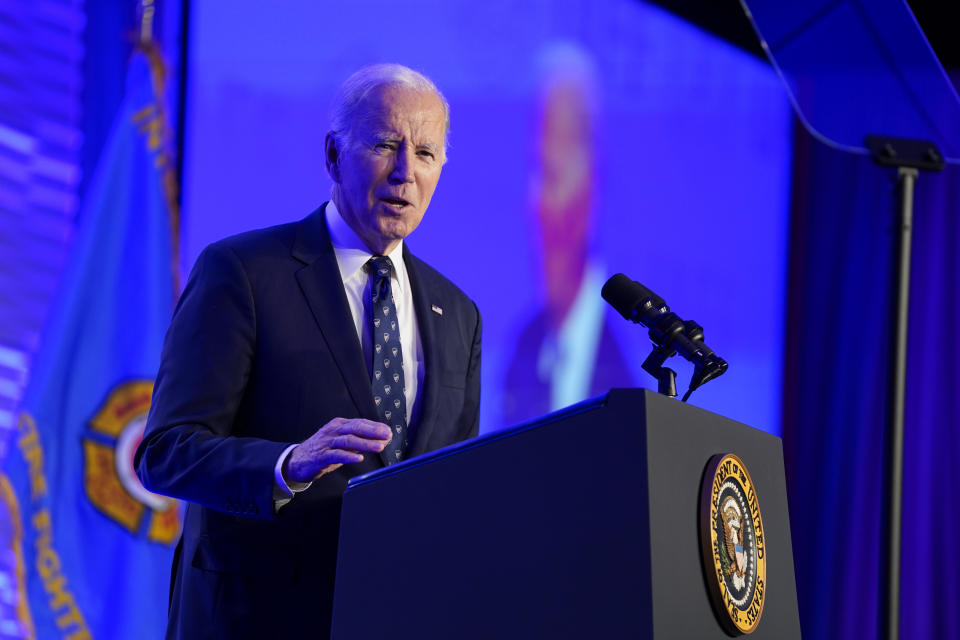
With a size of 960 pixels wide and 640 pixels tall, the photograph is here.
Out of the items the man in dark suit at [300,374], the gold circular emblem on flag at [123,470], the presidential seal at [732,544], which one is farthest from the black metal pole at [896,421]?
the gold circular emblem on flag at [123,470]

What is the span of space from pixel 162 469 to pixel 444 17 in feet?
6.97

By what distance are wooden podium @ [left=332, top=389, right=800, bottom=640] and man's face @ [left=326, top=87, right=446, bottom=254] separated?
25.2 inches

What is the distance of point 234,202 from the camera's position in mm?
2773

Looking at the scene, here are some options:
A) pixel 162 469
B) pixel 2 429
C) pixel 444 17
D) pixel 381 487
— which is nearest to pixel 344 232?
pixel 162 469

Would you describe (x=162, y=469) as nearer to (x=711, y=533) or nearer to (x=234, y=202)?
(x=711, y=533)

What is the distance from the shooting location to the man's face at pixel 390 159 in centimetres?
173

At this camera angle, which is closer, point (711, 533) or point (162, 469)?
point (711, 533)

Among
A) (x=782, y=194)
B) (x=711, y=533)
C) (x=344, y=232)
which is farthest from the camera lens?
(x=782, y=194)

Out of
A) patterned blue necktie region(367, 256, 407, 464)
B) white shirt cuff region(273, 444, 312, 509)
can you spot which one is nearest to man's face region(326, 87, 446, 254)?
patterned blue necktie region(367, 256, 407, 464)

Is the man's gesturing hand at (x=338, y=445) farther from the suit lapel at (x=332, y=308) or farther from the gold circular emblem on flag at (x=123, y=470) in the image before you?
the gold circular emblem on flag at (x=123, y=470)

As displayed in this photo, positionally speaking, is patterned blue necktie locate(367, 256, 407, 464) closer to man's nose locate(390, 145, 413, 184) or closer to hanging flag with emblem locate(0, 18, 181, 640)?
man's nose locate(390, 145, 413, 184)

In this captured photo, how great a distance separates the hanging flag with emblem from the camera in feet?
8.15

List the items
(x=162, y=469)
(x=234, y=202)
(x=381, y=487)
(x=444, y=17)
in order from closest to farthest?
(x=381, y=487) < (x=162, y=469) < (x=234, y=202) < (x=444, y=17)

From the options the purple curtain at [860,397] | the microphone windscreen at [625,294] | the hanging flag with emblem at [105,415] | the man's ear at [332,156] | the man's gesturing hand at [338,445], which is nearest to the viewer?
the man's gesturing hand at [338,445]
